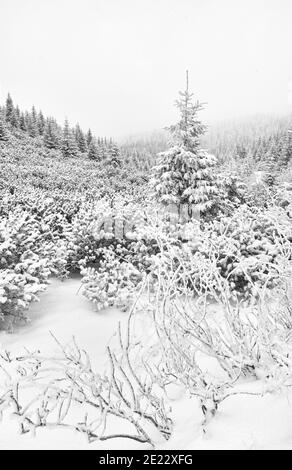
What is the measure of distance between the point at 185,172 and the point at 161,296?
28.2 feet

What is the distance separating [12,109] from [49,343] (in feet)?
219

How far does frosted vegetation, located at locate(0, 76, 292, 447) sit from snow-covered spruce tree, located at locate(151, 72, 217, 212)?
0.14 feet

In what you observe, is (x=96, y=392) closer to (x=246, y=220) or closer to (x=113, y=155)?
(x=246, y=220)

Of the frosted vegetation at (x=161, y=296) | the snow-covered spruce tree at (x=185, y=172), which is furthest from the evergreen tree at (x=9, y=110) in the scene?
the snow-covered spruce tree at (x=185, y=172)

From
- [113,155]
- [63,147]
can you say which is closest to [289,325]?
[113,155]

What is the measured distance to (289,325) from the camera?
9.54ft

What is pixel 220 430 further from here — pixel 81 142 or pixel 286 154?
pixel 286 154

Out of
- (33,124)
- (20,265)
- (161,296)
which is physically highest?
(33,124)

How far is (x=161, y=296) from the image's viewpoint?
3141 mm

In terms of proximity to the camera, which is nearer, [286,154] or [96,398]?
[96,398]

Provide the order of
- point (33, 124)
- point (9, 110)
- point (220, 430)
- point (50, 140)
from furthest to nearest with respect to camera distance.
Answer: point (33, 124) < point (9, 110) < point (50, 140) < point (220, 430)

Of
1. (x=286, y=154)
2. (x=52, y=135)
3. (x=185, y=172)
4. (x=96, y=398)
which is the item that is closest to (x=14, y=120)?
(x=52, y=135)

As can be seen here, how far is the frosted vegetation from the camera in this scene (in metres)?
2.20

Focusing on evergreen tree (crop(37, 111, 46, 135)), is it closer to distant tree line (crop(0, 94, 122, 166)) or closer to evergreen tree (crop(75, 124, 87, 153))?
distant tree line (crop(0, 94, 122, 166))
